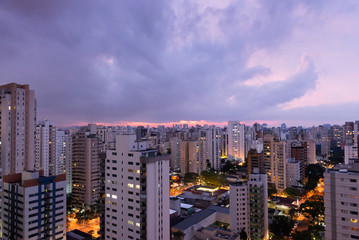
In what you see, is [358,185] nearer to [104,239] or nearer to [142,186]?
[142,186]

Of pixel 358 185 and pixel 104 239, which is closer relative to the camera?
pixel 358 185

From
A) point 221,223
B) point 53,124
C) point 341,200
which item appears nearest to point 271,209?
point 221,223

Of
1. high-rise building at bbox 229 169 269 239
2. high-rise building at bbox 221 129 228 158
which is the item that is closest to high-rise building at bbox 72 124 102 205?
high-rise building at bbox 229 169 269 239

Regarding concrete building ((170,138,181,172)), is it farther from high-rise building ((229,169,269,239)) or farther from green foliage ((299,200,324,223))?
high-rise building ((229,169,269,239))

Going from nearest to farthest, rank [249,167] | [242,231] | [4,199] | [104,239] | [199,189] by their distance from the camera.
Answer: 1. [104,239]
2. [4,199]
3. [242,231]
4. [199,189]
5. [249,167]

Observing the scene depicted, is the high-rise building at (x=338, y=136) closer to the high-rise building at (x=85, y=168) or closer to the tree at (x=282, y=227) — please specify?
the tree at (x=282, y=227)
